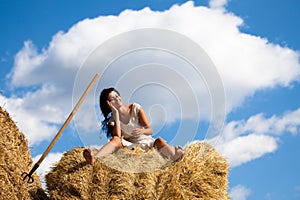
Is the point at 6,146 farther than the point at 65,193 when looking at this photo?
Yes

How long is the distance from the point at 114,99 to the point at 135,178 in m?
1.30

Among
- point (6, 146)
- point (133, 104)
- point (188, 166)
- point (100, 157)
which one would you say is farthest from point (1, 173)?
point (188, 166)

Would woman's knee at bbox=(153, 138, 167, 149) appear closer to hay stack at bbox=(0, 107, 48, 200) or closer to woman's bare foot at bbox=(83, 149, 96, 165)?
woman's bare foot at bbox=(83, 149, 96, 165)

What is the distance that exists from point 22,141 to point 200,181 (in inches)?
120

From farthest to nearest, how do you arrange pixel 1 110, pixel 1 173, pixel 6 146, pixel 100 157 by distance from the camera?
pixel 1 110 → pixel 6 146 → pixel 1 173 → pixel 100 157

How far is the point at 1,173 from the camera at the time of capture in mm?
6262

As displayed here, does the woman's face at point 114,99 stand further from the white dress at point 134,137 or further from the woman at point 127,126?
the white dress at point 134,137

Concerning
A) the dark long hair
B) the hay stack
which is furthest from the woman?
the hay stack

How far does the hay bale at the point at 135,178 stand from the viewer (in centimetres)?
565

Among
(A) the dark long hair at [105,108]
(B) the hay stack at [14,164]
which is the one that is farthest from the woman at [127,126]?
(B) the hay stack at [14,164]

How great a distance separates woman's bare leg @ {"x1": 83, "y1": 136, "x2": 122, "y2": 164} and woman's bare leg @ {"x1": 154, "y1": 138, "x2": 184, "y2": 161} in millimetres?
514

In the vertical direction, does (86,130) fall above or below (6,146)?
above

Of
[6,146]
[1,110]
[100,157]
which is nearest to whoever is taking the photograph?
[100,157]

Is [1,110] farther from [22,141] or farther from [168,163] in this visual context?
[168,163]
